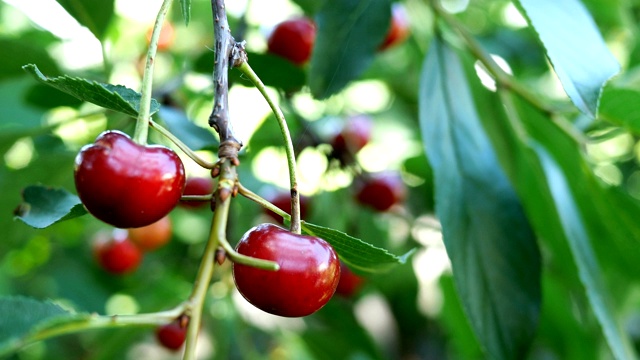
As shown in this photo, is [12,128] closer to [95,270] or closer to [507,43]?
[95,270]

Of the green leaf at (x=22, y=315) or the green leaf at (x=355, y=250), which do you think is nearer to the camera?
the green leaf at (x=22, y=315)

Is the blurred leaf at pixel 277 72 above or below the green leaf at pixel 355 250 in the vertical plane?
above

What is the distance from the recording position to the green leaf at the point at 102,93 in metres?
0.53

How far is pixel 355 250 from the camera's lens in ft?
2.00

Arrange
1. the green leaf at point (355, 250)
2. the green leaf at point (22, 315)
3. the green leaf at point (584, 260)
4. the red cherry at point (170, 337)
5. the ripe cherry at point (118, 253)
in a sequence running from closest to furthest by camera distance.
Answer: the green leaf at point (22, 315) → the green leaf at point (355, 250) → the green leaf at point (584, 260) → the red cherry at point (170, 337) → the ripe cherry at point (118, 253)

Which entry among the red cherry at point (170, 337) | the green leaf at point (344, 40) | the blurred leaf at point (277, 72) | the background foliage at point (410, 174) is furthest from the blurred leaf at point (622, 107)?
the red cherry at point (170, 337)

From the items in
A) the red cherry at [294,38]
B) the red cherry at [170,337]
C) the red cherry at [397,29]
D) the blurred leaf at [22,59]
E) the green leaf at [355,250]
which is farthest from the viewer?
the red cherry at [170,337]

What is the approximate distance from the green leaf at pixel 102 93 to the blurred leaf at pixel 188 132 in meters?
0.28

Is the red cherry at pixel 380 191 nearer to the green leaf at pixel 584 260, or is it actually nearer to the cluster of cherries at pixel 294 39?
the cluster of cherries at pixel 294 39

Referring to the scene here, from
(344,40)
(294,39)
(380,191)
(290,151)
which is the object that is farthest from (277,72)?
(290,151)

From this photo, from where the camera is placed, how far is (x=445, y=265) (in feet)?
6.07

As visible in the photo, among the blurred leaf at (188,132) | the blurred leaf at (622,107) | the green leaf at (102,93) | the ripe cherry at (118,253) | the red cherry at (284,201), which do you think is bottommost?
the ripe cherry at (118,253)

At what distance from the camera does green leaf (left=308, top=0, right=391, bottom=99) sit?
102cm

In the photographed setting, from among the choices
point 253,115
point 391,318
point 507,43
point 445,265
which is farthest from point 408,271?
point 507,43
